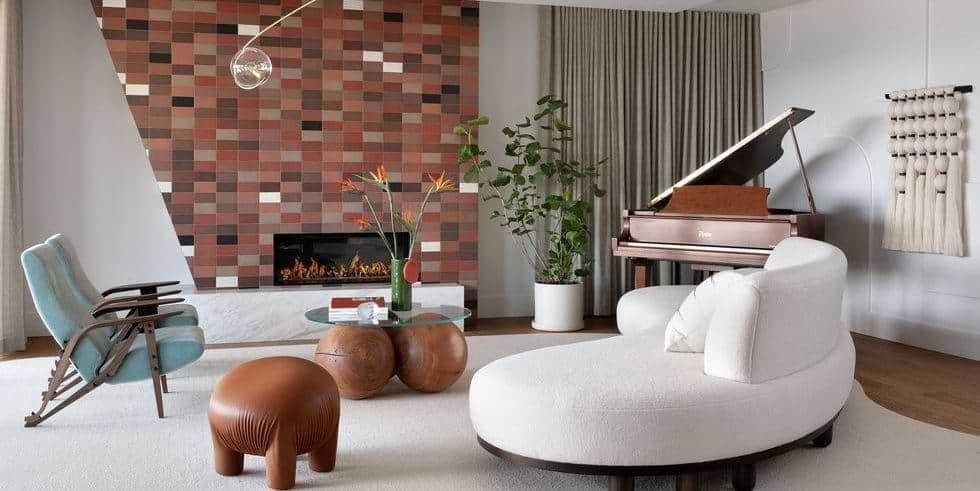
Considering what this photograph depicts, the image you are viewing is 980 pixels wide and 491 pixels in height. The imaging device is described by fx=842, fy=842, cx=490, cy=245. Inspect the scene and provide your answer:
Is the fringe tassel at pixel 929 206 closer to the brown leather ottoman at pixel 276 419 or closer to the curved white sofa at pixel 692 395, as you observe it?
the curved white sofa at pixel 692 395

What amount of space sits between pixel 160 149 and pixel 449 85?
224 centimetres

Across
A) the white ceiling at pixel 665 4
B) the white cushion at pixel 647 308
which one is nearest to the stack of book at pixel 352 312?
the white cushion at pixel 647 308

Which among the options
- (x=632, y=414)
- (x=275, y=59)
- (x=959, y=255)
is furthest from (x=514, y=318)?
(x=632, y=414)

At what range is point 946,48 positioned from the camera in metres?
5.65

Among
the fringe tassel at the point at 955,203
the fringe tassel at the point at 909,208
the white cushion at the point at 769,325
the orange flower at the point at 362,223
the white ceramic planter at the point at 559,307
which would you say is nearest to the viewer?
the white cushion at the point at 769,325

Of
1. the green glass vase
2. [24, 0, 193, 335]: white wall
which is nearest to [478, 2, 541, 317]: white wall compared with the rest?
[24, 0, 193, 335]: white wall

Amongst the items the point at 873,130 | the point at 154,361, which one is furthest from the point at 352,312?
the point at 873,130

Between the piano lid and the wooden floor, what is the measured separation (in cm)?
140

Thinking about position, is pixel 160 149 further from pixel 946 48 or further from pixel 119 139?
pixel 946 48

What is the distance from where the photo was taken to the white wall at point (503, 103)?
718 cm

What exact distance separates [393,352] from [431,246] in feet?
7.88

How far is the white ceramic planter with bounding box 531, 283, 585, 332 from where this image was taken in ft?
22.0

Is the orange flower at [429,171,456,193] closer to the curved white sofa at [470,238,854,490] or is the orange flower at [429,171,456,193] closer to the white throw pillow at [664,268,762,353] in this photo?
the curved white sofa at [470,238,854,490]

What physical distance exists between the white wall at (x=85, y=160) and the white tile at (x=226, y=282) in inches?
16.0
